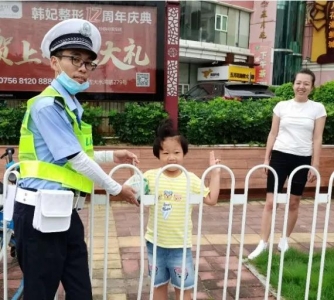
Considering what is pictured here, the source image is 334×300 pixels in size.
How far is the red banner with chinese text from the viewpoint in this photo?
5.70m

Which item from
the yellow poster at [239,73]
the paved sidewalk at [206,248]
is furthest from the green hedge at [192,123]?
the yellow poster at [239,73]

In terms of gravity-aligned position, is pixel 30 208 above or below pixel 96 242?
above

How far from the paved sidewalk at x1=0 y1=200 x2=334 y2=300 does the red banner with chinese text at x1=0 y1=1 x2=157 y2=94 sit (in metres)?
1.90

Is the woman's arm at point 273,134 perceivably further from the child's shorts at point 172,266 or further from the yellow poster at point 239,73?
the yellow poster at point 239,73

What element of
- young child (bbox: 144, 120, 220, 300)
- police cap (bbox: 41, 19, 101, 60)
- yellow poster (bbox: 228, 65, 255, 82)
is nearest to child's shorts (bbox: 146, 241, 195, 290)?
young child (bbox: 144, 120, 220, 300)

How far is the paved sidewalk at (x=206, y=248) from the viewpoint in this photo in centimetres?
297

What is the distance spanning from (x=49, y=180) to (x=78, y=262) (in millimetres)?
470

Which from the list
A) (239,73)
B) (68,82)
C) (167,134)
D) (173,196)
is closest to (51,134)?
(68,82)

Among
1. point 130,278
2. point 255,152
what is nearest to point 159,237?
point 130,278

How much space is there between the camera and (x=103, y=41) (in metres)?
5.84

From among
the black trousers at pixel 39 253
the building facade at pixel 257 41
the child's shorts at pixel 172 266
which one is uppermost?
the building facade at pixel 257 41

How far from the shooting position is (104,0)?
18.9ft

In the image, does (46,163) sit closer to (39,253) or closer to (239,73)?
(39,253)

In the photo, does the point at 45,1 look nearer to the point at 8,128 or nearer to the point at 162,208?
the point at 8,128
